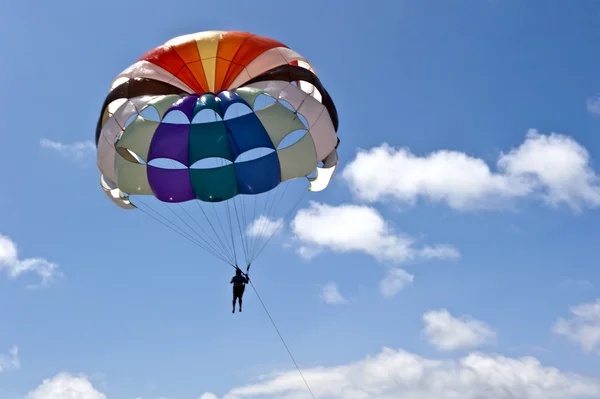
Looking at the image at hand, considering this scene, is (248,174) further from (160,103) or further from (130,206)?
(130,206)

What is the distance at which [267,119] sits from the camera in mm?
17547

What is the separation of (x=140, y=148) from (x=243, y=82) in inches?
112

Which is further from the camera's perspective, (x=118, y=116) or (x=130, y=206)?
(x=130, y=206)

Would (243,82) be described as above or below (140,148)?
above

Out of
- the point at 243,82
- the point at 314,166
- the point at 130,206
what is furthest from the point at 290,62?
the point at 130,206

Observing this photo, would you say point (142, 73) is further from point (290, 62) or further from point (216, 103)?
point (290, 62)

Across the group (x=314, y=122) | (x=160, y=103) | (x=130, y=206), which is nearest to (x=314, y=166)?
(x=314, y=122)

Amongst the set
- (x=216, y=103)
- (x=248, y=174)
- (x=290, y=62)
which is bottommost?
(x=248, y=174)

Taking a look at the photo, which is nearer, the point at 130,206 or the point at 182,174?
the point at 182,174

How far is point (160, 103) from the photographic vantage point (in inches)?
694

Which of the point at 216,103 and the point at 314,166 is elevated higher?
the point at 216,103

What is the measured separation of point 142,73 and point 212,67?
163cm

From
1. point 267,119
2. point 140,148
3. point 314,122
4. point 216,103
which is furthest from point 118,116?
point 314,122

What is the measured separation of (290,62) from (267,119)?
5.76 ft
